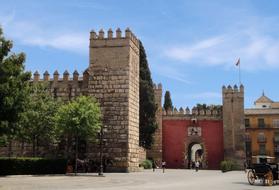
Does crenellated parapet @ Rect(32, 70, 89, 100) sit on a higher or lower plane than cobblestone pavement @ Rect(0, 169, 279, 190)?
higher

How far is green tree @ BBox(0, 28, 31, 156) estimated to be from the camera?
16.7 meters

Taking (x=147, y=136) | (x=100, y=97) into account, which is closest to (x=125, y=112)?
(x=100, y=97)

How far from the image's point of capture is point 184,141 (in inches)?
1711

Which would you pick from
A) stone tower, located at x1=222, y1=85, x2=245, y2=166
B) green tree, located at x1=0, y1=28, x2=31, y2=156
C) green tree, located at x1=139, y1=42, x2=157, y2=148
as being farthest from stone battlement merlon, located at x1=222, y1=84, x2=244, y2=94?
Result: green tree, located at x1=0, y1=28, x2=31, y2=156

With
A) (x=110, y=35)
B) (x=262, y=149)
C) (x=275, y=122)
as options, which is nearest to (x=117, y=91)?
(x=110, y=35)

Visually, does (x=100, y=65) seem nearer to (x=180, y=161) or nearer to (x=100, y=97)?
(x=100, y=97)

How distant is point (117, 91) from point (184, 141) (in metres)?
17.0

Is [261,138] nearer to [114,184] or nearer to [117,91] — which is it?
[117,91]

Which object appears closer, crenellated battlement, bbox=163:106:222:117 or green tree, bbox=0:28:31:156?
green tree, bbox=0:28:31:156

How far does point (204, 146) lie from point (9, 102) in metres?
29.0

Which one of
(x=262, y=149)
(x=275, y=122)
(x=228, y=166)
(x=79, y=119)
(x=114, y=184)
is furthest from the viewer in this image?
(x=275, y=122)

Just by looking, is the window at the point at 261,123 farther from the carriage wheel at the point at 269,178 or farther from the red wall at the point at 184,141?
the carriage wheel at the point at 269,178

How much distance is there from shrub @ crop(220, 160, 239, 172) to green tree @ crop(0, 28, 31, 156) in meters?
20.4

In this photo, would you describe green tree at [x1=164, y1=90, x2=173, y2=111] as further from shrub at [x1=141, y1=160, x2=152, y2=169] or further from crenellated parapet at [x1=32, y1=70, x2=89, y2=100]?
crenellated parapet at [x1=32, y1=70, x2=89, y2=100]
